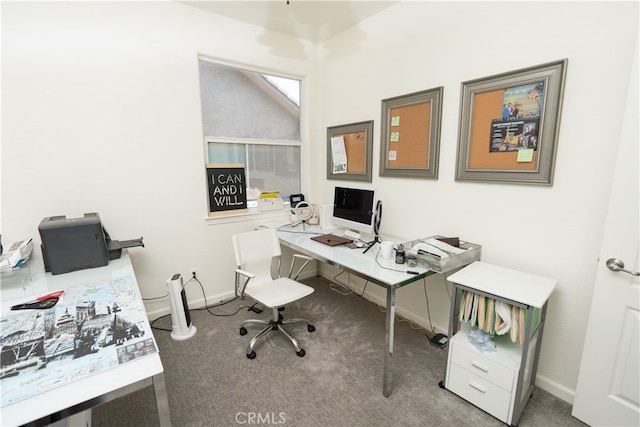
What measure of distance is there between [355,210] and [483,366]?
4.73 feet

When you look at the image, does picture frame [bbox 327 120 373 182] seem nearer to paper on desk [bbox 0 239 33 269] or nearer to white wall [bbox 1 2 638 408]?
white wall [bbox 1 2 638 408]

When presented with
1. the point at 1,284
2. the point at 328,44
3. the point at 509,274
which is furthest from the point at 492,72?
the point at 1,284

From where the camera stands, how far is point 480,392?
64.6 inches

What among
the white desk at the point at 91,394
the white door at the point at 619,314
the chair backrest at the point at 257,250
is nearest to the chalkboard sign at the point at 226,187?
the chair backrest at the point at 257,250

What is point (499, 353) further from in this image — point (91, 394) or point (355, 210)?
point (91, 394)

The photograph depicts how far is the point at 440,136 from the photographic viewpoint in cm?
219

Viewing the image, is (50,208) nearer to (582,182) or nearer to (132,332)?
(132,332)

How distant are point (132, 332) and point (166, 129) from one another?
6.14 feet

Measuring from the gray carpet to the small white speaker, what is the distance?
3.02ft

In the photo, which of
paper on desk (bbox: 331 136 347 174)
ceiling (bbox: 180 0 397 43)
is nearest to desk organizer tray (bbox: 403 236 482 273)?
paper on desk (bbox: 331 136 347 174)

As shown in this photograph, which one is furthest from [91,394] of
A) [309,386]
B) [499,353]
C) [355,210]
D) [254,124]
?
[254,124]

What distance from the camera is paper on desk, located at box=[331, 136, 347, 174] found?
3.05 m

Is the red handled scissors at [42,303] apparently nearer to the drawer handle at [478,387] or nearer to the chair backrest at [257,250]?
the chair backrest at [257,250]

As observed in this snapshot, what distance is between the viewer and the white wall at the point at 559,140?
1483 mm
